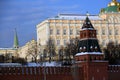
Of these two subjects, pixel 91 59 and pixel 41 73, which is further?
pixel 91 59

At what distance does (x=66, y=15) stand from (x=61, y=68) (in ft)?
196

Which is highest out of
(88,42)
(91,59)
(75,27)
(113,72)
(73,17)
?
(73,17)

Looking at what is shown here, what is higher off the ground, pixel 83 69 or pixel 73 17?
pixel 73 17

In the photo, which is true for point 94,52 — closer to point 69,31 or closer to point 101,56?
point 101,56

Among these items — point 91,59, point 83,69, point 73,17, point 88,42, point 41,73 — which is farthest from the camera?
point 73,17

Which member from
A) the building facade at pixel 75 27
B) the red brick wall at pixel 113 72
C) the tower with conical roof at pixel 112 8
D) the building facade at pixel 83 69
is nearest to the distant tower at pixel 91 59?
the building facade at pixel 83 69

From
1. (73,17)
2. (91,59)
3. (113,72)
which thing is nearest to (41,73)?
(91,59)

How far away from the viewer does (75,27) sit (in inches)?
4729

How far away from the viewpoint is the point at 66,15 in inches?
4916

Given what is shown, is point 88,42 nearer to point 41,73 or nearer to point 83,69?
point 83,69

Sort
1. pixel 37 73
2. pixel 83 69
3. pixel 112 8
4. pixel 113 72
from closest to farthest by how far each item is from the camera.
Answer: pixel 37 73
pixel 83 69
pixel 113 72
pixel 112 8

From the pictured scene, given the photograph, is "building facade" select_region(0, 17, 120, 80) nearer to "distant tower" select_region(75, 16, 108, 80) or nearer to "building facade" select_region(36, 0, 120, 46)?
"distant tower" select_region(75, 16, 108, 80)

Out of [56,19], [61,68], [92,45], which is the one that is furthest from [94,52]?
[56,19]

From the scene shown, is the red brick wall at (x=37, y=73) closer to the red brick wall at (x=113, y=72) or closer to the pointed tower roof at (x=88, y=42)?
the pointed tower roof at (x=88, y=42)
